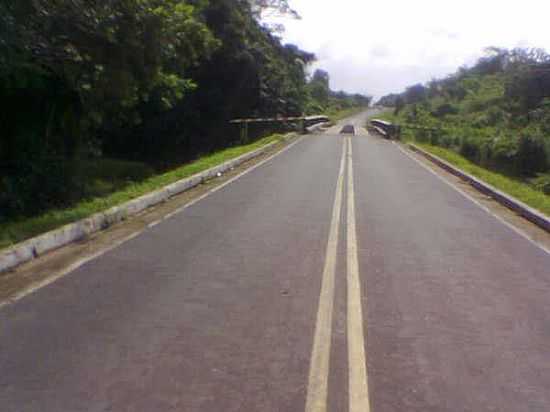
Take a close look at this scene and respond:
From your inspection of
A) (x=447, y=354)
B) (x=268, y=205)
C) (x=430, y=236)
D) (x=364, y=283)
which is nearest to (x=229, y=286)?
(x=364, y=283)

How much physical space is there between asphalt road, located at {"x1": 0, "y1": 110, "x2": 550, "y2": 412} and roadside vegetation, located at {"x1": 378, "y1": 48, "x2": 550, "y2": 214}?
6.63 metres

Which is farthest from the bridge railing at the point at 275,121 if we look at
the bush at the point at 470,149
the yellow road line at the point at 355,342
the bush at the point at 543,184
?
the yellow road line at the point at 355,342

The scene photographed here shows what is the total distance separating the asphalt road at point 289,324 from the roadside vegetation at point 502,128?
6625 mm

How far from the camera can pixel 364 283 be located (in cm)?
945

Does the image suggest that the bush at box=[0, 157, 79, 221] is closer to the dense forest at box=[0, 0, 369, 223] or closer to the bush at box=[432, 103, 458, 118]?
the dense forest at box=[0, 0, 369, 223]

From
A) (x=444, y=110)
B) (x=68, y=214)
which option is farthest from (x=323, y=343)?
(x=444, y=110)

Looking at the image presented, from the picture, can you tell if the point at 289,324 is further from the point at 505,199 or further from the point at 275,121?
the point at 275,121

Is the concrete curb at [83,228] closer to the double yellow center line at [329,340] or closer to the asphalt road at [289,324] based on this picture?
the asphalt road at [289,324]

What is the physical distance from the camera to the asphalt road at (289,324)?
582 centimetres

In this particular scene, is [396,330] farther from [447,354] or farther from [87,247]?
[87,247]

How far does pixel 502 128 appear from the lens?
46.7 metres

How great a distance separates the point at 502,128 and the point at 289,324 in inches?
1632

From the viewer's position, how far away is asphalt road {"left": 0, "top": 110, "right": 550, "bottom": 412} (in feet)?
19.1

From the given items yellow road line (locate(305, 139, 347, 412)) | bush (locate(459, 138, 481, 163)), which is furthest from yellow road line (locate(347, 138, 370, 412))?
bush (locate(459, 138, 481, 163))
